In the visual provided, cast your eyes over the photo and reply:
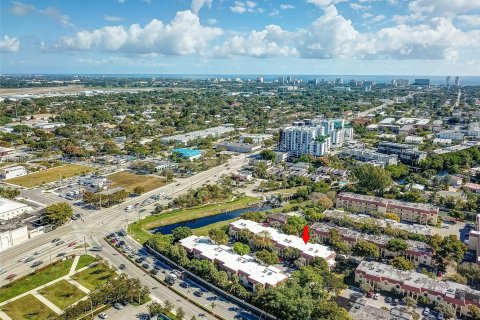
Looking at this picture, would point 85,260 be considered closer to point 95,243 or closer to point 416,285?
point 95,243

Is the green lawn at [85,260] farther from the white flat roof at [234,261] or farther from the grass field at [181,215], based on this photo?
the white flat roof at [234,261]

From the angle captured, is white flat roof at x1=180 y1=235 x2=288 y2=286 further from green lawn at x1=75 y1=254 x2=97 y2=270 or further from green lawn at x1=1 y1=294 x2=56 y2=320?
green lawn at x1=1 y1=294 x2=56 y2=320

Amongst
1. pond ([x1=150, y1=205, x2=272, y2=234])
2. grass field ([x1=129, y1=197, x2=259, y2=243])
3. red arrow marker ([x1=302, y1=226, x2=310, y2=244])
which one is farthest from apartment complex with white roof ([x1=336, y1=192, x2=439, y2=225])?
grass field ([x1=129, y1=197, x2=259, y2=243])

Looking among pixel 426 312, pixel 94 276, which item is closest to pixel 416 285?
pixel 426 312

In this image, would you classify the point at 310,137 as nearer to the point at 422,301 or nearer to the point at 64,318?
the point at 422,301

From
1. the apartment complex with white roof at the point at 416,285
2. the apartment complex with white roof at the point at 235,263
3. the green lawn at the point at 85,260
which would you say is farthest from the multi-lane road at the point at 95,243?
the apartment complex with white roof at the point at 416,285

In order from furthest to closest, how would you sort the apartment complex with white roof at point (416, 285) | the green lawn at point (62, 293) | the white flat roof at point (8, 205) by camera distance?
the white flat roof at point (8, 205) < the green lawn at point (62, 293) < the apartment complex with white roof at point (416, 285)

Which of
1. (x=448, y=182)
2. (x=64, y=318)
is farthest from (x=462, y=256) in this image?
(x=64, y=318)
